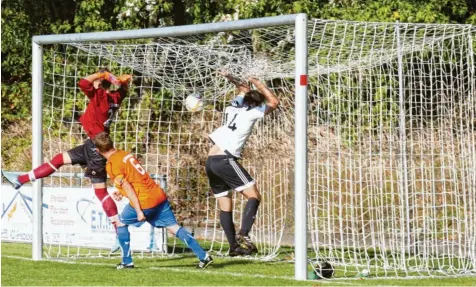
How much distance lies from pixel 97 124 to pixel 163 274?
2.43m

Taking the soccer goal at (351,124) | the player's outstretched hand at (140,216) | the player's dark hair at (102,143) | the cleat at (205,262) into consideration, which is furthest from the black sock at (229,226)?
the player's dark hair at (102,143)

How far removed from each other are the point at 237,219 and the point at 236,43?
147 inches

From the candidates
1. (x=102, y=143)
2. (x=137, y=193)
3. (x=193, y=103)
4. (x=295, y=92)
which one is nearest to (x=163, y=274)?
(x=137, y=193)

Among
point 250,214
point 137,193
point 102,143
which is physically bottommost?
point 250,214

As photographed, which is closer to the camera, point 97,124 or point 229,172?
point 229,172

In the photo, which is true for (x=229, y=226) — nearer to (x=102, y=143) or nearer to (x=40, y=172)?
(x=102, y=143)

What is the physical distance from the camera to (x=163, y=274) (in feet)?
40.3

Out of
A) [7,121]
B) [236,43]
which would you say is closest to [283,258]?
[236,43]

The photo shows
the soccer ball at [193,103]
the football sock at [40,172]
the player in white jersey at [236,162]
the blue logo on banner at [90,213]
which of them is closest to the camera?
the football sock at [40,172]

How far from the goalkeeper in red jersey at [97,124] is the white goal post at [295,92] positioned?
38 cm

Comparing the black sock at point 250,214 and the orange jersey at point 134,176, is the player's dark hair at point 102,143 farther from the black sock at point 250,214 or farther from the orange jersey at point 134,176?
the black sock at point 250,214

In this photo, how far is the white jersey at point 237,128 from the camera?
45.0ft

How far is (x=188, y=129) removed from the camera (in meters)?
17.4

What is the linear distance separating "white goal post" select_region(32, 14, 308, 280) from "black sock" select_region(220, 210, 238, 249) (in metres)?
2.09
